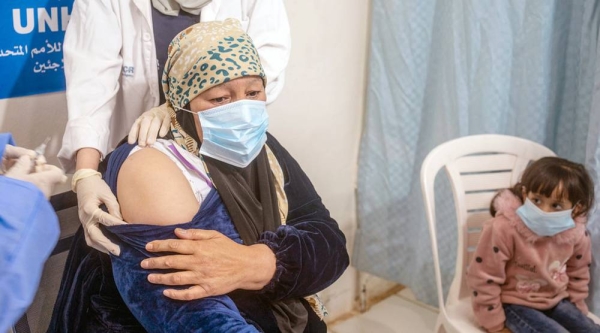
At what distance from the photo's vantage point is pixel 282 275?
4.91 feet

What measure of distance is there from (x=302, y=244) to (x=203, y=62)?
0.50 meters

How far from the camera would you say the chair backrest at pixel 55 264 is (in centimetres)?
151

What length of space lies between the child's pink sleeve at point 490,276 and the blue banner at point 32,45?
133 cm

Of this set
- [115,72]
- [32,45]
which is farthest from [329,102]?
[32,45]

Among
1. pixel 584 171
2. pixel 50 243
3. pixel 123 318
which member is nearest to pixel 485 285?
pixel 584 171

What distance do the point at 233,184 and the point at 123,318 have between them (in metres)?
0.40

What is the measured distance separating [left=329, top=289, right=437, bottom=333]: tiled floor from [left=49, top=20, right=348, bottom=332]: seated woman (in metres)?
1.23

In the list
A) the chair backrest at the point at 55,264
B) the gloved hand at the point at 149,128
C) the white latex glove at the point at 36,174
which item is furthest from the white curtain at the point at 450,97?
the white latex glove at the point at 36,174

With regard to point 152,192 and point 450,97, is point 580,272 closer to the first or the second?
point 450,97

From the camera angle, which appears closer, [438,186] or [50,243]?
[50,243]

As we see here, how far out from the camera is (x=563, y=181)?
6.09 feet

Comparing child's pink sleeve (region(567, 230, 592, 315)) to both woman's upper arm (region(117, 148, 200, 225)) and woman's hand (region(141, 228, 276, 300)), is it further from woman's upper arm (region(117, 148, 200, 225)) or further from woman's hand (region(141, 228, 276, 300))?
woman's upper arm (region(117, 148, 200, 225))

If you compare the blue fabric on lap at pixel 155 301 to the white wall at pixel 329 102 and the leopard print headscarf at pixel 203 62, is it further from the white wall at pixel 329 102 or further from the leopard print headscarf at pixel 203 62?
the white wall at pixel 329 102

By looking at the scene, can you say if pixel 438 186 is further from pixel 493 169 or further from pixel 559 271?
pixel 559 271
